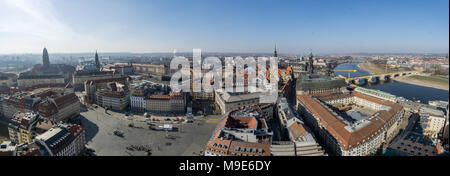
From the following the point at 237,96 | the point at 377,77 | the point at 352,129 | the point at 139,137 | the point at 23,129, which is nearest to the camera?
the point at 352,129

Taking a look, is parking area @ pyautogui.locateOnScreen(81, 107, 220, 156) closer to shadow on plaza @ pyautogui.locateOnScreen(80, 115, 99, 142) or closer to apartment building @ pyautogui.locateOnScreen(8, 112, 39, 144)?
shadow on plaza @ pyautogui.locateOnScreen(80, 115, 99, 142)

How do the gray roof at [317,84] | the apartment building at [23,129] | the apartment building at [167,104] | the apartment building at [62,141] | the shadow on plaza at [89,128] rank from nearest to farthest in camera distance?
the apartment building at [62,141]
the apartment building at [23,129]
the shadow on plaza at [89,128]
the apartment building at [167,104]
the gray roof at [317,84]

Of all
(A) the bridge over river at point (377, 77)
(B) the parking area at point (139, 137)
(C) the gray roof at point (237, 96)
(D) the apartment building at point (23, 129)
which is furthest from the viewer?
(A) the bridge over river at point (377, 77)

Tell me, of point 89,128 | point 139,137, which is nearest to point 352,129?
point 139,137

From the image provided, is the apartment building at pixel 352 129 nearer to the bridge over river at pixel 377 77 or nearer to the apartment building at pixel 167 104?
the apartment building at pixel 167 104

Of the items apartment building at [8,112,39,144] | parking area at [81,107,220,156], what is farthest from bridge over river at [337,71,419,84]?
apartment building at [8,112,39,144]

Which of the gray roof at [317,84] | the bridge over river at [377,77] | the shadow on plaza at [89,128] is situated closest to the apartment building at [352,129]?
the gray roof at [317,84]

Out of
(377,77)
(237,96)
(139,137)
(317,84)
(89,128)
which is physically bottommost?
(139,137)

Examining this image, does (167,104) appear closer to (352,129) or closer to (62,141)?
(62,141)
